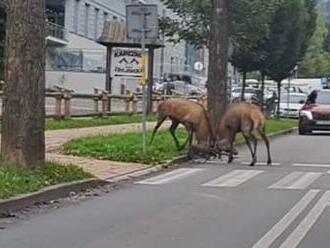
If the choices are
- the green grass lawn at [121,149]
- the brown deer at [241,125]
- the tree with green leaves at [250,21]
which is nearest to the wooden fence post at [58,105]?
the green grass lawn at [121,149]

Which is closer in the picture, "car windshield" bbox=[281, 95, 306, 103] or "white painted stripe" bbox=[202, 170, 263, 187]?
"white painted stripe" bbox=[202, 170, 263, 187]

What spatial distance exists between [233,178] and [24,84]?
14.3 feet

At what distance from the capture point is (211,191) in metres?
14.3

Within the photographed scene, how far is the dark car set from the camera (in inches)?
1326

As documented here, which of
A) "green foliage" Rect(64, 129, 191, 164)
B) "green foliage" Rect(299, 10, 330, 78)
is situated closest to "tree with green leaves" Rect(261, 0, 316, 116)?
"green foliage" Rect(64, 129, 191, 164)

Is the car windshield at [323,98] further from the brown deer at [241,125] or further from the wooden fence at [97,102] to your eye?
the brown deer at [241,125]

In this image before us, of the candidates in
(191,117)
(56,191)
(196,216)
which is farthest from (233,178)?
(196,216)

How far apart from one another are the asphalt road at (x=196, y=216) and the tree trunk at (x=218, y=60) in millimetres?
7799

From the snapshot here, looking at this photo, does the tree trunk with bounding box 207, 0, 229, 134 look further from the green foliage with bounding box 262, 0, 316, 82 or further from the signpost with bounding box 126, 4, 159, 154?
the green foliage with bounding box 262, 0, 316, 82

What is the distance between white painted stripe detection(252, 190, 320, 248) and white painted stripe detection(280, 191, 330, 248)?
14cm

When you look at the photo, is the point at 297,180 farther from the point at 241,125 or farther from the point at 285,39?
the point at 285,39

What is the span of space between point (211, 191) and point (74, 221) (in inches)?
145

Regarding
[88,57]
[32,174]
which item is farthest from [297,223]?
[88,57]

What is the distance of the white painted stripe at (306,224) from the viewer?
384 inches
